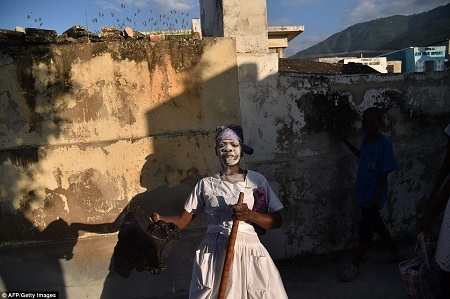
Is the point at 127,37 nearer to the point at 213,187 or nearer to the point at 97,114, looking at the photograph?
the point at 97,114

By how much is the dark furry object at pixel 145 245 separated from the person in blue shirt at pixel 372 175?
6.64 feet

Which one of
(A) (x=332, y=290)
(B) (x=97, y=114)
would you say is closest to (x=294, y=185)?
(A) (x=332, y=290)

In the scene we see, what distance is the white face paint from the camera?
7.55 feet

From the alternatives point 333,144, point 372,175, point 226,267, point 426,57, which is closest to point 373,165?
point 372,175

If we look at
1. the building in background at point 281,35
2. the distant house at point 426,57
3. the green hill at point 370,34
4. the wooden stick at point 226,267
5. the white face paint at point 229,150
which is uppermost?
the green hill at point 370,34

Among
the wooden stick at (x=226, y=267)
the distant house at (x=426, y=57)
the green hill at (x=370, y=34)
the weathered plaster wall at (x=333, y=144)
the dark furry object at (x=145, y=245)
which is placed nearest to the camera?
the wooden stick at (x=226, y=267)

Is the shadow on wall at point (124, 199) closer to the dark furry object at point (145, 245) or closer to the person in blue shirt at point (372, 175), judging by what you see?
the dark furry object at point (145, 245)

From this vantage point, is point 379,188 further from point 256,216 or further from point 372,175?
point 256,216

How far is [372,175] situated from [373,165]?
0.10m

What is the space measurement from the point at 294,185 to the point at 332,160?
0.53m

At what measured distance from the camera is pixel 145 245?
7.30 feet

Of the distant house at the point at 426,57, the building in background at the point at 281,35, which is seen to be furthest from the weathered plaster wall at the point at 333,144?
the distant house at the point at 426,57

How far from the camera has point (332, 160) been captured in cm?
378

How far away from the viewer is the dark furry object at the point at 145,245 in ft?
7.23
